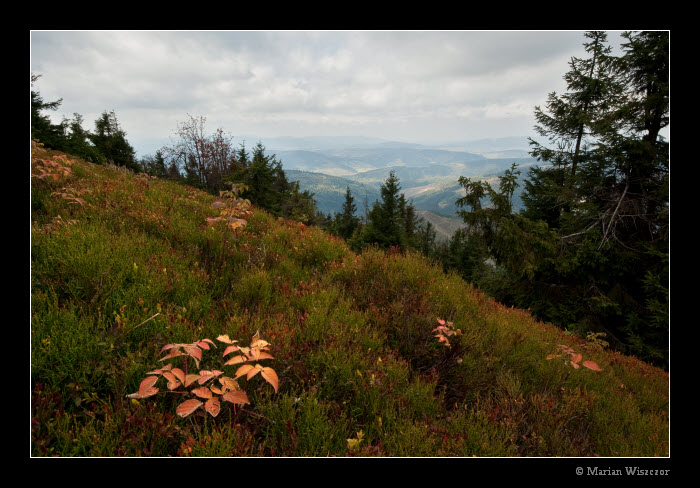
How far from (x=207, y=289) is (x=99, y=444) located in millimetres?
2169

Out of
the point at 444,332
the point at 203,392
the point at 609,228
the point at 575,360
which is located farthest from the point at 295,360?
the point at 609,228

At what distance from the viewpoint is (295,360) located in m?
2.70

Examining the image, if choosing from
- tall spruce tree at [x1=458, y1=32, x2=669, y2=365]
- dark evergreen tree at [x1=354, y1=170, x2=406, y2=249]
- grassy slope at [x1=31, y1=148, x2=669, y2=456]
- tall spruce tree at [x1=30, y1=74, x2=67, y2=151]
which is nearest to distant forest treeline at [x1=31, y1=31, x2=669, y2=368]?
tall spruce tree at [x1=458, y1=32, x2=669, y2=365]

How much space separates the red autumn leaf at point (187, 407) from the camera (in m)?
1.75

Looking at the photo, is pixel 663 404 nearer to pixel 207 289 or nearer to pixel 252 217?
pixel 207 289

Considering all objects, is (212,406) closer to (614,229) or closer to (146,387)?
(146,387)

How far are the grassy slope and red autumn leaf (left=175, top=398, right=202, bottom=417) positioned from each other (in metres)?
0.15

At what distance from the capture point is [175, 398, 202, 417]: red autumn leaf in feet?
5.73

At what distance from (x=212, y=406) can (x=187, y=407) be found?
0.49 ft

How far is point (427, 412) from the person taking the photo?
252 cm

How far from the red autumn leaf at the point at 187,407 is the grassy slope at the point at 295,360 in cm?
15

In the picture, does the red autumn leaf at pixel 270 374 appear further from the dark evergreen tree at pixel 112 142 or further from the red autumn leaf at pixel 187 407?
the dark evergreen tree at pixel 112 142
